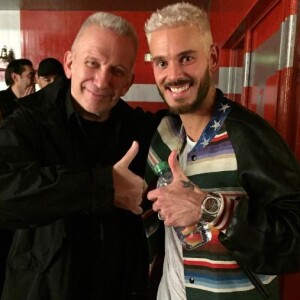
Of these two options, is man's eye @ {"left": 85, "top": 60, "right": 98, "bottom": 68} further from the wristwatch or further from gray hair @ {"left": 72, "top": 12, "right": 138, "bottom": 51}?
the wristwatch

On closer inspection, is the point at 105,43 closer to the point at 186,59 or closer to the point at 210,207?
the point at 186,59

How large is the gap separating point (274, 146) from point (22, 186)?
0.69 metres

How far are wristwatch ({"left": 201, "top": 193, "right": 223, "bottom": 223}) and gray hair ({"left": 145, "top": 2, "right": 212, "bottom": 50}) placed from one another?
50 centimetres

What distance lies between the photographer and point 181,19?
1070mm

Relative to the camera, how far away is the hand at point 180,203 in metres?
0.88

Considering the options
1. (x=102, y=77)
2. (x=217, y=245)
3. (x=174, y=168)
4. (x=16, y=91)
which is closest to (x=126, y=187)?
(x=174, y=168)

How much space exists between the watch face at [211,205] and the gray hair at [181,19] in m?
0.51

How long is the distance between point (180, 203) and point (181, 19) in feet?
1.85

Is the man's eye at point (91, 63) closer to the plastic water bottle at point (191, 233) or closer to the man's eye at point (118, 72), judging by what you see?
the man's eye at point (118, 72)

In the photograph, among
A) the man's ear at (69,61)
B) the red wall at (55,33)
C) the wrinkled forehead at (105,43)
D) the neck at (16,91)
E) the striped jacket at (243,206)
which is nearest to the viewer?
the striped jacket at (243,206)

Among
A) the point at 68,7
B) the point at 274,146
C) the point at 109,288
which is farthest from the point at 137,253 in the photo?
the point at 68,7

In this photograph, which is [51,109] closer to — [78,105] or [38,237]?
[78,105]

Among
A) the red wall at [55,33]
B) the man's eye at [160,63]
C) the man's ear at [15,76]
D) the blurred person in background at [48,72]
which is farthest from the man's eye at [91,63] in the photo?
the red wall at [55,33]

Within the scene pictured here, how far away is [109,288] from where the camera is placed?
1233mm
